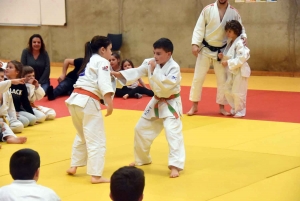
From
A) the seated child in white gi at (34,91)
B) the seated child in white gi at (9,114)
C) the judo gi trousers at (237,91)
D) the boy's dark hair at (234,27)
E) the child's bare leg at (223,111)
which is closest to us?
the seated child in white gi at (9,114)

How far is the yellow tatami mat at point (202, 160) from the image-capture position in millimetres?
5020

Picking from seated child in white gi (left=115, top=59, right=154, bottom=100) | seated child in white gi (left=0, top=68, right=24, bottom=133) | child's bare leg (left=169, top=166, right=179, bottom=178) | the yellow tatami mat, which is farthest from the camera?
seated child in white gi (left=115, top=59, right=154, bottom=100)

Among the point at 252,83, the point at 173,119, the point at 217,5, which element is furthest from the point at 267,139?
the point at 252,83

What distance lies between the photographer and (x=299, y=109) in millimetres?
8992

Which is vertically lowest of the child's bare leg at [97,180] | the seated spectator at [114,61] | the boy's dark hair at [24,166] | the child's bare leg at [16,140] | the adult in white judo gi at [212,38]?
the child's bare leg at [16,140]

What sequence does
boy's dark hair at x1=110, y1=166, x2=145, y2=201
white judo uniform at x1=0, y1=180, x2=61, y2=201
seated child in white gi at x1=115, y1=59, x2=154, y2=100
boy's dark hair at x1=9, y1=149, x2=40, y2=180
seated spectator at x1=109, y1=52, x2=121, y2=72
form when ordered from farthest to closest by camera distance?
seated child in white gi at x1=115, y1=59, x2=154, y2=100
seated spectator at x1=109, y1=52, x2=121, y2=72
boy's dark hair at x1=9, y1=149, x2=40, y2=180
white judo uniform at x1=0, y1=180, x2=61, y2=201
boy's dark hair at x1=110, y1=166, x2=145, y2=201

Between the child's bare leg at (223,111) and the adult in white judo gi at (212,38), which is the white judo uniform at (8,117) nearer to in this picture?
the adult in white judo gi at (212,38)

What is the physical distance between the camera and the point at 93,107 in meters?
5.41

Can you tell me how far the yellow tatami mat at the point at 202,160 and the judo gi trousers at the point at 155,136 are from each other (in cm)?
14

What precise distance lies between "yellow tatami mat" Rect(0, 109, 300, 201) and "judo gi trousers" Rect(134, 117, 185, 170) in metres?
0.14

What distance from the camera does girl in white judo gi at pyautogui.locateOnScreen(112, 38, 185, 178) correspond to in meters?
5.63

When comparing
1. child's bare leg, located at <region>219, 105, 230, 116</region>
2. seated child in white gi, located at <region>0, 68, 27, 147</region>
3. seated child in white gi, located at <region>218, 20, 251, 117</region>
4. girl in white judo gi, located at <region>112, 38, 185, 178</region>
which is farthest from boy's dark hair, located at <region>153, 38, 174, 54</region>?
child's bare leg, located at <region>219, 105, 230, 116</region>

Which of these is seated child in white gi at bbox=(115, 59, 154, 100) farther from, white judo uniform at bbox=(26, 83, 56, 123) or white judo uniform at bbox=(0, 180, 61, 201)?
white judo uniform at bbox=(0, 180, 61, 201)

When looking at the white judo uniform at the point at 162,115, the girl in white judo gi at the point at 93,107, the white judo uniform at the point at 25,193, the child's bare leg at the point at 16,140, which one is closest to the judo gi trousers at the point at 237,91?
the white judo uniform at the point at 162,115
